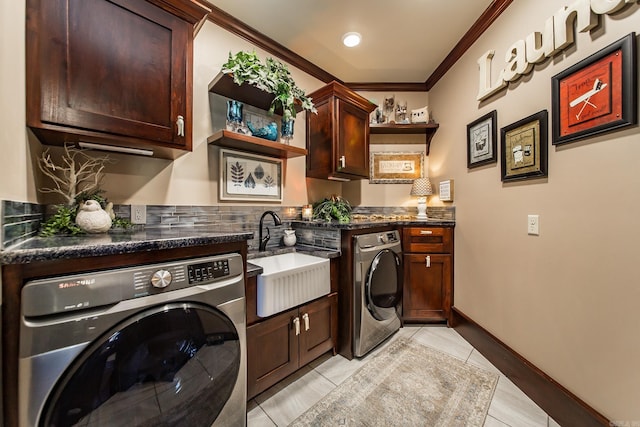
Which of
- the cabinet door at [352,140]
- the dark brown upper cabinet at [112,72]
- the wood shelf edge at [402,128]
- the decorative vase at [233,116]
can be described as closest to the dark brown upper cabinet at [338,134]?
the cabinet door at [352,140]

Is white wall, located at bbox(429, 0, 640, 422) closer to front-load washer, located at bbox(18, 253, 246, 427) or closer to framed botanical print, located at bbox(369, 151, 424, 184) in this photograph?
framed botanical print, located at bbox(369, 151, 424, 184)

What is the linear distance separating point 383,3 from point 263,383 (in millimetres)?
2758

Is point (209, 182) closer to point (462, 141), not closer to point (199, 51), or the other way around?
point (199, 51)

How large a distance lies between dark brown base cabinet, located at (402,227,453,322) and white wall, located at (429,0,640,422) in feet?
0.65

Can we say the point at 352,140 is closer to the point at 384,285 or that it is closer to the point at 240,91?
the point at 240,91

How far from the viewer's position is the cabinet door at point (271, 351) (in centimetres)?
138

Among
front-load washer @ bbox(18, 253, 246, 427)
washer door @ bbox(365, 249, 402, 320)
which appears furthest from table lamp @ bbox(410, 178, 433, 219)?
front-load washer @ bbox(18, 253, 246, 427)

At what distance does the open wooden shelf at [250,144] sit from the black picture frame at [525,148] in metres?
1.54

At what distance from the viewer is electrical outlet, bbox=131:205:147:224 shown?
1.50 meters

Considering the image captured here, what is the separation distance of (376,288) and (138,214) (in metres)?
1.80

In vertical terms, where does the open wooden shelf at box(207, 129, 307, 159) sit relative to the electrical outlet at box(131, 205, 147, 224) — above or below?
above

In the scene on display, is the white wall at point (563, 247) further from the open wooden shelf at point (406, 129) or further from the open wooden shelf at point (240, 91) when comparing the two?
the open wooden shelf at point (240, 91)

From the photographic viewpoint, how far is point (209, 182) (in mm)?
1853

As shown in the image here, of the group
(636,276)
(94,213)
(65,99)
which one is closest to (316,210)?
(94,213)
